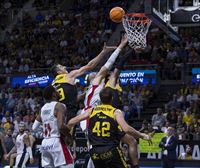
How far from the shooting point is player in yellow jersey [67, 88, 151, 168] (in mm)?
9781

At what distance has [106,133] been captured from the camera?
9.82 metres

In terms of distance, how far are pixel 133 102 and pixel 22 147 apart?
765cm

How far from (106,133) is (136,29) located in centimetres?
417

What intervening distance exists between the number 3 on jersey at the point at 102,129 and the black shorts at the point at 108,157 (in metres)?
0.23

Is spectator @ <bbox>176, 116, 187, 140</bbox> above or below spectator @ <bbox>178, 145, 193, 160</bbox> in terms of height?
above

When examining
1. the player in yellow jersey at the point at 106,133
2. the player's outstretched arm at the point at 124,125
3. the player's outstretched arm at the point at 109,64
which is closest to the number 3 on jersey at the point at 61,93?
the player's outstretched arm at the point at 109,64

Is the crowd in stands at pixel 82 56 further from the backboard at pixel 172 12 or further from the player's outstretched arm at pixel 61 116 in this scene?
the player's outstretched arm at pixel 61 116

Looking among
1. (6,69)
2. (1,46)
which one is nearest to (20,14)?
(1,46)

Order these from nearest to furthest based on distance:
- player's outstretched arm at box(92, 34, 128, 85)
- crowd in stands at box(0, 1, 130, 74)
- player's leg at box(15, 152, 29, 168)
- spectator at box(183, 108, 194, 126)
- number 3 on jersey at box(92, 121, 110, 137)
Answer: number 3 on jersey at box(92, 121, 110, 137) → player's outstretched arm at box(92, 34, 128, 85) → player's leg at box(15, 152, 29, 168) → spectator at box(183, 108, 194, 126) → crowd in stands at box(0, 1, 130, 74)

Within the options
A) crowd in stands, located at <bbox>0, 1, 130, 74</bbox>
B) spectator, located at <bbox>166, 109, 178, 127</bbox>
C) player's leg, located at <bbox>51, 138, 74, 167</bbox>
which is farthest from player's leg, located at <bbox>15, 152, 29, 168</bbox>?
crowd in stands, located at <bbox>0, 1, 130, 74</bbox>

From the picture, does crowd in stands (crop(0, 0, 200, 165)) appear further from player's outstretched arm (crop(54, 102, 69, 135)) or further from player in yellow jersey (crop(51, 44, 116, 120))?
player's outstretched arm (crop(54, 102, 69, 135))

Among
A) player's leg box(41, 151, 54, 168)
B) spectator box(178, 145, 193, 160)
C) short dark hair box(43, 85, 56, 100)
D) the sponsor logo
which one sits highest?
the sponsor logo

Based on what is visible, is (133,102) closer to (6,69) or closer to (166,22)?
(6,69)

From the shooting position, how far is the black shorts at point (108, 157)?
9.81m
